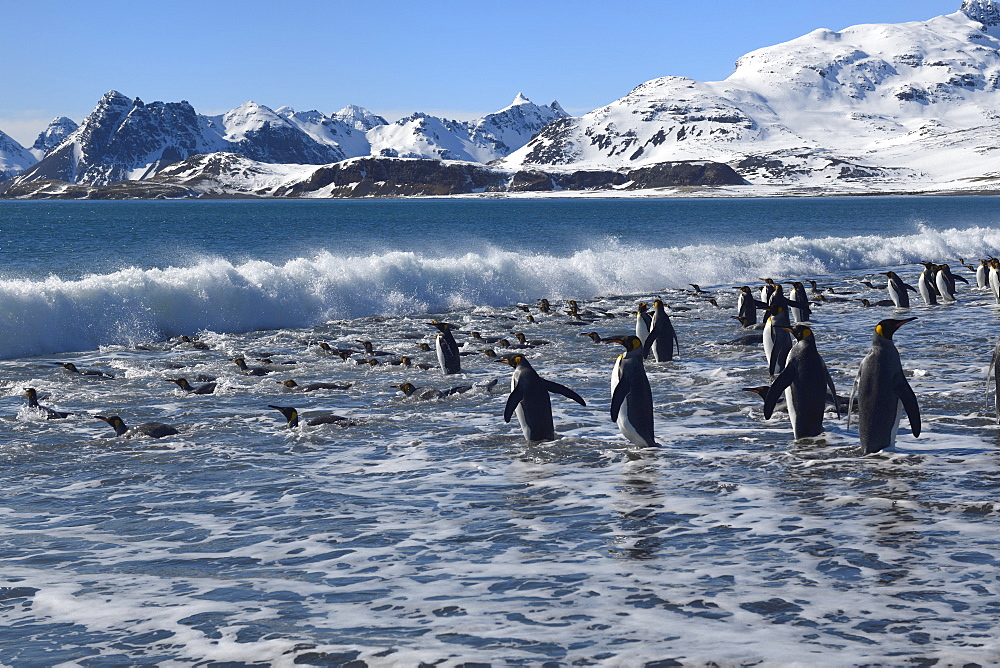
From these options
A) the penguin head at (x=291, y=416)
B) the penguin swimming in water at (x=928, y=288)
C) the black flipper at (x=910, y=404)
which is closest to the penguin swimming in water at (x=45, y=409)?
the penguin head at (x=291, y=416)

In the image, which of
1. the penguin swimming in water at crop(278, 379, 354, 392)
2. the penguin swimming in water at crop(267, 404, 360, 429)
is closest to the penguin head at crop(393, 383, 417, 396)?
the penguin swimming in water at crop(278, 379, 354, 392)

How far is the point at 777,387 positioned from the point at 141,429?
684cm

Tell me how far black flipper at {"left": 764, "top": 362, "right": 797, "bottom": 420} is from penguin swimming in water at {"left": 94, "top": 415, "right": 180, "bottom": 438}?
6437 mm

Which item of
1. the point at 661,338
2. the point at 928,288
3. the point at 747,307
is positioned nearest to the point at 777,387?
the point at 661,338

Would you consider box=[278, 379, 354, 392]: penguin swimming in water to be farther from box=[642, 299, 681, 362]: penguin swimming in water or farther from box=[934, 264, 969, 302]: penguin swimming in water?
box=[934, 264, 969, 302]: penguin swimming in water

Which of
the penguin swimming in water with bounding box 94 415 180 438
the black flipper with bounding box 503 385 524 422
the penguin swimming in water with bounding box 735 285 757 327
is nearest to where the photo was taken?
the black flipper with bounding box 503 385 524 422

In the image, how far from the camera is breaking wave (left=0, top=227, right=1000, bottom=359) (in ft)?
65.1

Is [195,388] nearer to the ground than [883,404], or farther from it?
farther from it

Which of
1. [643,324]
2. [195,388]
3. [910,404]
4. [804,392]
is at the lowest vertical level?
[910,404]

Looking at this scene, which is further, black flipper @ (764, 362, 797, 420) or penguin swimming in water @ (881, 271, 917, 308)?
penguin swimming in water @ (881, 271, 917, 308)

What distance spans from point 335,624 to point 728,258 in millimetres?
35739

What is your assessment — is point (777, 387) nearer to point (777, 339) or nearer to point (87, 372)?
point (777, 339)

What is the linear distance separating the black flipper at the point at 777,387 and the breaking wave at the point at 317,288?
48.6ft

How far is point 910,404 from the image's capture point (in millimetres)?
8992
